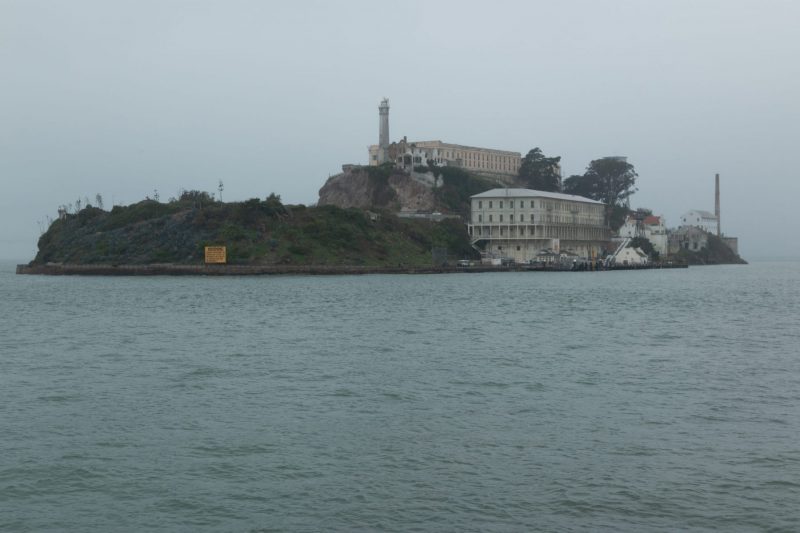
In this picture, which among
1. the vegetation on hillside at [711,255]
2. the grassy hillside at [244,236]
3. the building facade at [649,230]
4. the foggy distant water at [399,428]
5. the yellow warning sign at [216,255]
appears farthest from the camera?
the vegetation on hillside at [711,255]

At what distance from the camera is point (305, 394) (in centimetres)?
2377

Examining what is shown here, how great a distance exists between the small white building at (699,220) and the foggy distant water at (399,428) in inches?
6141

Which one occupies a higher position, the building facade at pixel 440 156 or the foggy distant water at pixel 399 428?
the building facade at pixel 440 156

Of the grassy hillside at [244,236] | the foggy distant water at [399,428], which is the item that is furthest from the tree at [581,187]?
the foggy distant water at [399,428]

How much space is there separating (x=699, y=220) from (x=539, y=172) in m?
→ 50.8

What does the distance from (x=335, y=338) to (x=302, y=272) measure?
62416mm

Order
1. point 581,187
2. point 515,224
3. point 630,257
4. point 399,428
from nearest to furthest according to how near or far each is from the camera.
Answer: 1. point 399,428
2. point 515,224
3. point 630,257
4. point 581,187

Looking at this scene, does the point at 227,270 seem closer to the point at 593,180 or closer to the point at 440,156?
the point at 440,156

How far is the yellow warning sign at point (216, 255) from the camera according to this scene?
9944 centimetres

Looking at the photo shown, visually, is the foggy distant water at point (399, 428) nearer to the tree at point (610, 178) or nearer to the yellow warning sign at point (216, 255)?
the yellow warning sign at point (216, 255)

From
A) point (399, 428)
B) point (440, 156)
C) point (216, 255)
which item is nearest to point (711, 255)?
point (440, 156)

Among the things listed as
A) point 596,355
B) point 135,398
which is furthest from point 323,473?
point 596,355

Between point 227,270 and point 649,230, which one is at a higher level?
point 649,230

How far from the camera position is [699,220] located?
621 ft
